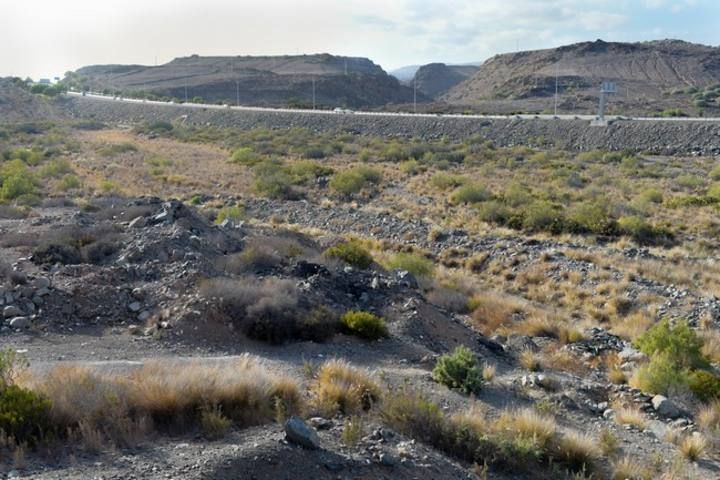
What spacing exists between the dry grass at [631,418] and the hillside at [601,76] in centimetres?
7601

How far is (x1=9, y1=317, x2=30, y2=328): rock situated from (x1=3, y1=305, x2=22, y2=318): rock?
0.19m

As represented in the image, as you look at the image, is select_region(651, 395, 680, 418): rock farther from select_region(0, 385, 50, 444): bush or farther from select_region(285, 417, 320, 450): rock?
select_region(0, 385, 50, 444): bush

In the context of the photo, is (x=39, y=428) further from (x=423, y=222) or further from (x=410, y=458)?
(x=423, y=222)

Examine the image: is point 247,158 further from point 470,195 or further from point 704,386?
point 704,386

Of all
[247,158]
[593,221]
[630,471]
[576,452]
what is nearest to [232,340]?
[576,452]

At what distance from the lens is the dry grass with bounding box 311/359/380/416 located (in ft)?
26.3

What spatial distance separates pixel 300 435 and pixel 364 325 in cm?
565

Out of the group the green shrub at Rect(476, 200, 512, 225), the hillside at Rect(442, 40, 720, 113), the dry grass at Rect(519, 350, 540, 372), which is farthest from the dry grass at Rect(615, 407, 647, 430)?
the hillside at Rect(442, 40, 720, 113)

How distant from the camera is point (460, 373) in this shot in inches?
391

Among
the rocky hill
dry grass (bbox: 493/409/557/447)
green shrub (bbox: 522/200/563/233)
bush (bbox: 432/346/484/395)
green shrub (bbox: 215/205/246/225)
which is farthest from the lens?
the rocky hill

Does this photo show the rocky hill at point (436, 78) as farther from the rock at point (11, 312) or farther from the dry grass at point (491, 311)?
the rock at point (11, 312)

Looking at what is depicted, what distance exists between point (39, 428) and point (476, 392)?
571 centimetres

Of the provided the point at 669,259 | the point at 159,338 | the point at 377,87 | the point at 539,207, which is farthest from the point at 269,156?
the point at 377,87

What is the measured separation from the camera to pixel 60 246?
14.8 m
